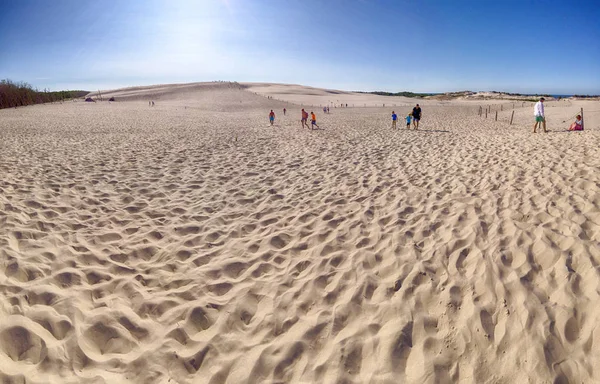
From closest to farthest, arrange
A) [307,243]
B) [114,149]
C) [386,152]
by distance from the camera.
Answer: [307,243] < [386,152] < [114,149]

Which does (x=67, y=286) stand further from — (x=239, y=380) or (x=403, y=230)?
(x=403, y=230)

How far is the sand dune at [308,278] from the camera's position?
8.82ft

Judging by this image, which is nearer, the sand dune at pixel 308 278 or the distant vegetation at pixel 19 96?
the sand dune at pixel 308 278

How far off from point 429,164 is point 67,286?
853 cm

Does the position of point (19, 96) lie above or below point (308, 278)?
above

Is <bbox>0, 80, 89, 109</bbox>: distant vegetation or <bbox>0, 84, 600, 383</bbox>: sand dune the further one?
<bbox>0, 80, 89, 109</bbox>: distant vegetation

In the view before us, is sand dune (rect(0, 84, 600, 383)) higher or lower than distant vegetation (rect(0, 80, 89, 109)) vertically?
lower

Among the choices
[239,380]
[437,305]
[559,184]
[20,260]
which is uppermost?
[559,184]

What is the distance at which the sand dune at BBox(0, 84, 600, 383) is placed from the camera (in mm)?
2689

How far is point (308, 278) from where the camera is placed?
12.7 feet

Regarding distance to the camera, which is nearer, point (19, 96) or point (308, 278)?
point (308, 278)

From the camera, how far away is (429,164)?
8.66 m

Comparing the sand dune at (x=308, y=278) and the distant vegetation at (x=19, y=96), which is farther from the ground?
the distant vegetation at (x=19, y=96)

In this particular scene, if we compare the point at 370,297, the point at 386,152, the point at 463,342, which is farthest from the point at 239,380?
the point at 386,152
